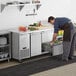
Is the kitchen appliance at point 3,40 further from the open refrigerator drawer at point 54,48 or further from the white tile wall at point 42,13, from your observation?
the open refrigerator drawer at point 54,48

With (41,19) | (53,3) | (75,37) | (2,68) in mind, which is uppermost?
(53,3)

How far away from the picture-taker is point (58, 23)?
5793 mm

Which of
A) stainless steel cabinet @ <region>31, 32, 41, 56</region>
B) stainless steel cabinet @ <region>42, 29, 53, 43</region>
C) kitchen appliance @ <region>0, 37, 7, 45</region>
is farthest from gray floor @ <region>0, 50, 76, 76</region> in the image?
stainless steel cabinet @ <region>42, 29, 53, 43</region>

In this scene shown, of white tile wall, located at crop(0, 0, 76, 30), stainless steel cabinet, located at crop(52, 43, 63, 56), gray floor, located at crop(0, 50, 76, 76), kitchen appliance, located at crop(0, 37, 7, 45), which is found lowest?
gray floor, located at crop(0, 50, 76, 76)

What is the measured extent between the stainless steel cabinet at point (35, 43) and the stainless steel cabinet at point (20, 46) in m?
0.13

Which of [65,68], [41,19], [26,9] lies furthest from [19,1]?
[65,68]

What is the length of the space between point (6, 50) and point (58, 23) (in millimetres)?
1459

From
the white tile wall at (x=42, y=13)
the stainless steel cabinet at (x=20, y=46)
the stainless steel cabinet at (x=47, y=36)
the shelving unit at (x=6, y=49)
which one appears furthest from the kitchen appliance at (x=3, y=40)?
the stainless steel cabinet at (x=47, y=36)

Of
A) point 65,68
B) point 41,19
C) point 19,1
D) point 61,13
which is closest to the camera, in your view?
point 65,68

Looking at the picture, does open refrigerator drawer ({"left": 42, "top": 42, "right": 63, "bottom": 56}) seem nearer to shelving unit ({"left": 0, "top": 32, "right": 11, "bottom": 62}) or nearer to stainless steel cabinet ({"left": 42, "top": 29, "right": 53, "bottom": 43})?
stainless steel cabinet ({"left": 42, "top": 29, "right": 53, "bottom": 43})

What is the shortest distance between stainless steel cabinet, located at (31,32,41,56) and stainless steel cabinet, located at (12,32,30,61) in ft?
0.42

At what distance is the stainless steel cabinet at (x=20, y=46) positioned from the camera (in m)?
5.77

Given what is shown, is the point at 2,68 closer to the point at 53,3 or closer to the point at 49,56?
the point at 49,56

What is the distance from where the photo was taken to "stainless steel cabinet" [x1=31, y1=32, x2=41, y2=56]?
235 inches
